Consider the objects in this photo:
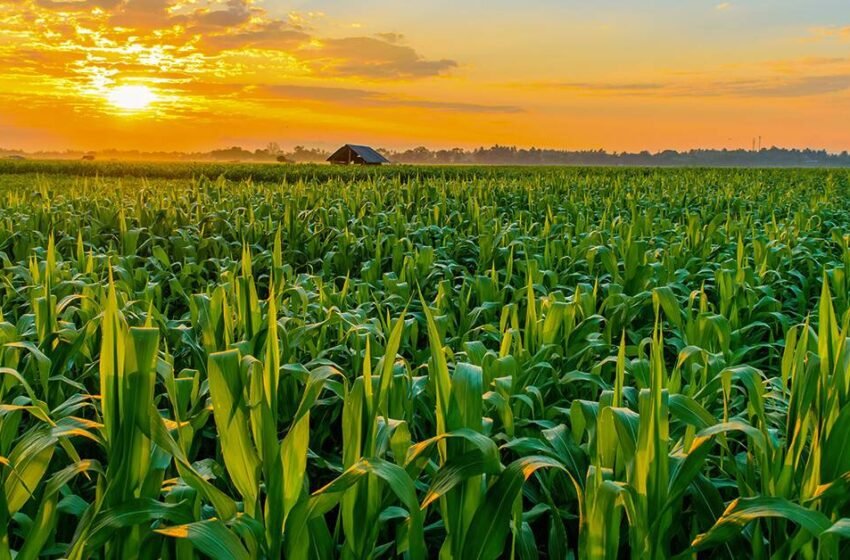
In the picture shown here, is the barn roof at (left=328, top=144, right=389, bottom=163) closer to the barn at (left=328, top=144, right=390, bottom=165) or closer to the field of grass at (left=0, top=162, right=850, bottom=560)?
the barn at (left=328, top=144, right=390, bottom=165)

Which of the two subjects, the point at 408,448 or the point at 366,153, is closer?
the point at 408,448

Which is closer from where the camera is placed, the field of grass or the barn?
the field of grass

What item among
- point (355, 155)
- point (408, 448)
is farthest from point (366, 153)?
point (408, 448)

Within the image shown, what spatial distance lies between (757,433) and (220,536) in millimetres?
1280

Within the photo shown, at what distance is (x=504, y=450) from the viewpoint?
87.6 inches

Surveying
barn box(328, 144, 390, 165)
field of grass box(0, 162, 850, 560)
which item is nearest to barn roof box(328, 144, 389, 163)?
barn box(328, 144, 390, 165)

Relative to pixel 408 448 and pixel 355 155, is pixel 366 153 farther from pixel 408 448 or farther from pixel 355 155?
pixel 408 448

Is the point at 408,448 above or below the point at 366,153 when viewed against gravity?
below

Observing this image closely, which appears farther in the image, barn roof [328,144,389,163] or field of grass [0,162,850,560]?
barn roof [328,144,389,163]

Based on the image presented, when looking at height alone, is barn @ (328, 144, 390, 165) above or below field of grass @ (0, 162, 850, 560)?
above

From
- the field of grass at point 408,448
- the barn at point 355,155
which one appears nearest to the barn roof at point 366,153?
the barn at point 355,155

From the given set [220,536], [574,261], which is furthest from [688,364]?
[574,261]

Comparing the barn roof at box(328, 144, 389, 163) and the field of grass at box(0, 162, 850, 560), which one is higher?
the barn roof at box(328, 144, 389, 163)

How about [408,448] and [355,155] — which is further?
[355,155]
